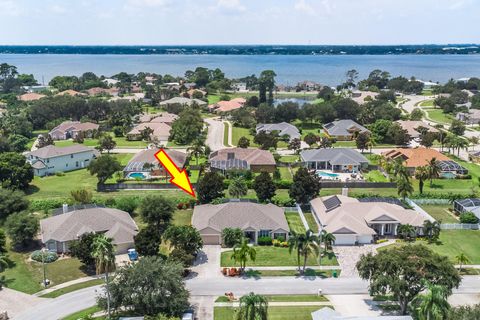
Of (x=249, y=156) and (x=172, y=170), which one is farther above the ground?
(x=249, y=156)

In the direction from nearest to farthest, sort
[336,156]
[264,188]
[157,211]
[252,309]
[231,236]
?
[252,309]
[231,236]
[157,211]
[264,188]
[336,156]

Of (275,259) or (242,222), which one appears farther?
(242,222)

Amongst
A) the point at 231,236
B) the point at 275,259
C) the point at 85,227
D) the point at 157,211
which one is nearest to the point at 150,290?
the point at 231,236

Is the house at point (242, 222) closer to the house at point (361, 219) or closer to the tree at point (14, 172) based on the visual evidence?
the house at point (361, 219)

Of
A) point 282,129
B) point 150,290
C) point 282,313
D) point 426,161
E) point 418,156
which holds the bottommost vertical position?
point 282,313

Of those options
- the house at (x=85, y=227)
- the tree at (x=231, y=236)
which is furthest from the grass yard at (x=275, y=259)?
the house at (x=85, y=227)

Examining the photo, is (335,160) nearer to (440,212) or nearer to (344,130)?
(440,212)

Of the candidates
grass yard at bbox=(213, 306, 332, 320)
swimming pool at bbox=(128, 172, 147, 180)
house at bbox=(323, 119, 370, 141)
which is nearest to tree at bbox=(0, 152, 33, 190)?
swimming pool at bbox=(128, 172, 147, 180)
